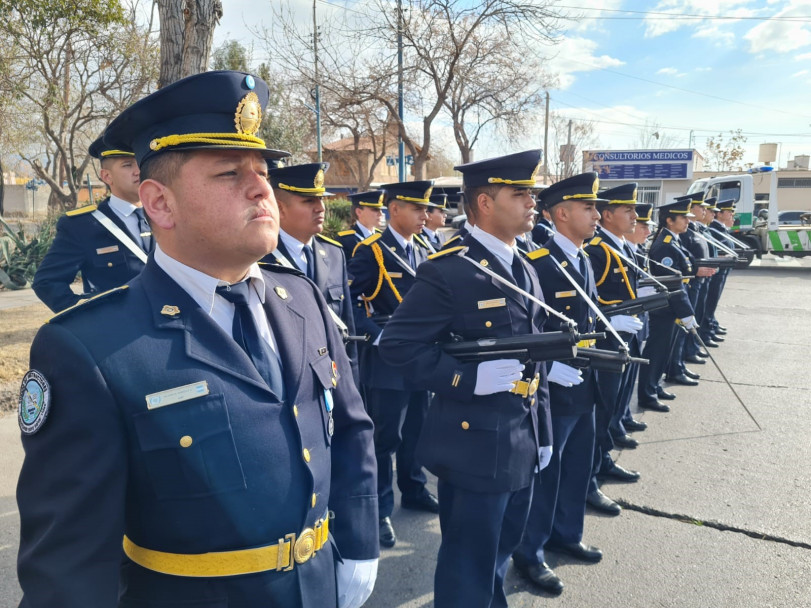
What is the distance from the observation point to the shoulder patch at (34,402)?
1.17m

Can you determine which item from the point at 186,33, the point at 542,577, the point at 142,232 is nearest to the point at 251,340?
the point at 542,577

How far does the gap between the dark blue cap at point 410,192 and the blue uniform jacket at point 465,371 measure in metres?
1.98

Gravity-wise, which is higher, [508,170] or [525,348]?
[508,170]

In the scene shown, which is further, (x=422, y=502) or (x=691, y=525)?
(x=422, y=502)

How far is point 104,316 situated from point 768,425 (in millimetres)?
6184

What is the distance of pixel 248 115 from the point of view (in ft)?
4.92

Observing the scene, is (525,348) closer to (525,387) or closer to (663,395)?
(525,387)

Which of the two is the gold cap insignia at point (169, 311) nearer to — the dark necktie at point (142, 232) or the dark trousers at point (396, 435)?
the dark trousers at point (396, 435)

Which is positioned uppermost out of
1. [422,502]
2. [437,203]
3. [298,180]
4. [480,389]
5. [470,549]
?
[298,180]

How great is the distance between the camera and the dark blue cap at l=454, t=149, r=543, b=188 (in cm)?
273

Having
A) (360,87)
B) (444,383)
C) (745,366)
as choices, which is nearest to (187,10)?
(444,383)

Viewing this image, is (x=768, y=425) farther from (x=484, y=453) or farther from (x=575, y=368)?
(x=484, y=453)

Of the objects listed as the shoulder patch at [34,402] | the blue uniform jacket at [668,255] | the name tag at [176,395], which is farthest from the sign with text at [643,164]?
the shoulder patch at [34,402]

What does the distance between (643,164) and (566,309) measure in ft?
132
